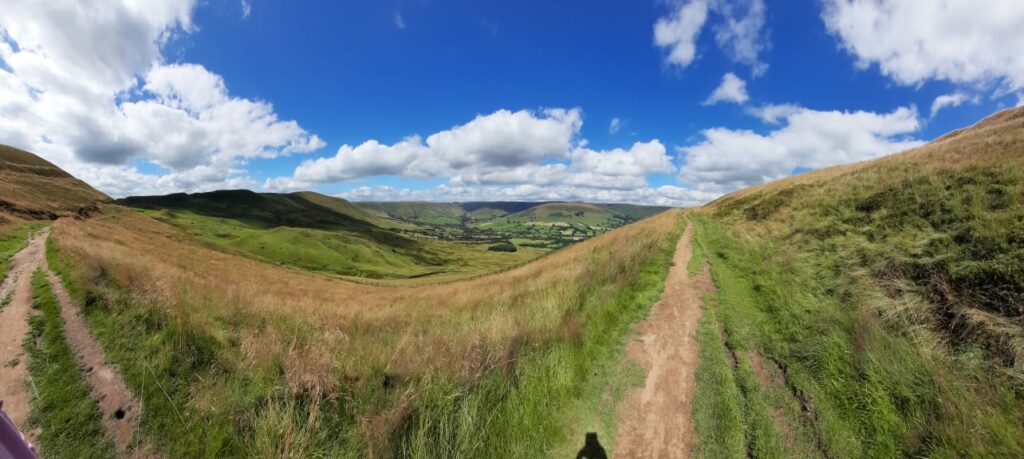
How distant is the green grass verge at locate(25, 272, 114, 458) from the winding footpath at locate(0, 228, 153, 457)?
0.10 m

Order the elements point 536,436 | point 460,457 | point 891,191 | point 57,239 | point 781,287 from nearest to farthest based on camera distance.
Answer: point 460,457 < point 536,436 < point 781,287 < point 891,191 < point 57,239

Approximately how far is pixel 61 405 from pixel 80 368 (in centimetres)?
175

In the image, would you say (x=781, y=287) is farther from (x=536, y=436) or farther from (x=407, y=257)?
(x=407, y=257)

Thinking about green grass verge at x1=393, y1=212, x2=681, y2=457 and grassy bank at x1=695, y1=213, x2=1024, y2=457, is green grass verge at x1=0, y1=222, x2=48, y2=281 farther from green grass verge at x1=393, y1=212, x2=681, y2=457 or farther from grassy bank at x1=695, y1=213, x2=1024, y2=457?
grassy bank at x1=695, y1=213, x2=1024, y2=457

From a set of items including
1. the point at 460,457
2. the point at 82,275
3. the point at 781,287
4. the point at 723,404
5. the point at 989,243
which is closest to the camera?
the point at 460,457

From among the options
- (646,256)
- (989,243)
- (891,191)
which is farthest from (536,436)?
(891,191)

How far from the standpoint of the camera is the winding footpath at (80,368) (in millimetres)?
5703

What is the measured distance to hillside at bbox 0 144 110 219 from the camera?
183 feet

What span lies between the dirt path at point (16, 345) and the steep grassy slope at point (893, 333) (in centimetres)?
1170

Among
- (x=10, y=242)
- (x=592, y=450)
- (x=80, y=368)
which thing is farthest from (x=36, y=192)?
(x=592, y=450)

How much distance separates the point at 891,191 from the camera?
15.3 m

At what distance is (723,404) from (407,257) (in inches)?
7226

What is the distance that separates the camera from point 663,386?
305 inches

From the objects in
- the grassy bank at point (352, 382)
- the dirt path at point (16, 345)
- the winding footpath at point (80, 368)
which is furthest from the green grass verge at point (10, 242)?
the grassy bank at point (352, 382)
